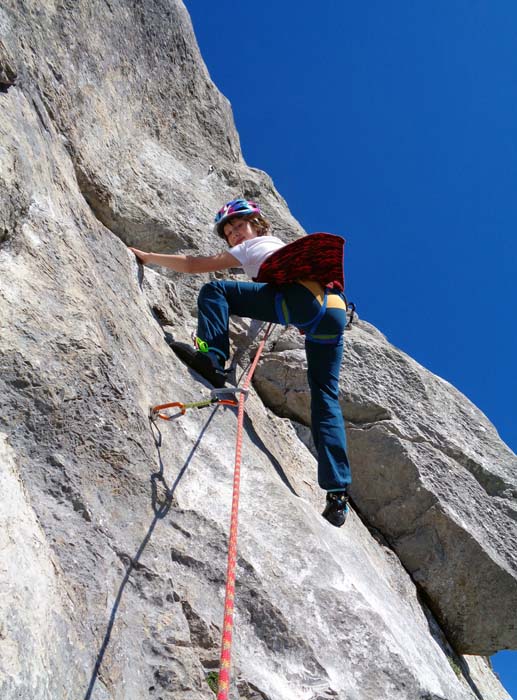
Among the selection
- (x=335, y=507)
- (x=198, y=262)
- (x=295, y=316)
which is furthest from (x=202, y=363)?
(x=335, y=507)

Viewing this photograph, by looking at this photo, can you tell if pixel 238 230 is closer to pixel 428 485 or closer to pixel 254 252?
pixel 254 252

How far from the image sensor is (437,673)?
12.7 feet

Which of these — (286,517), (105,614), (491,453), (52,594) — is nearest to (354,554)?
(286,517)

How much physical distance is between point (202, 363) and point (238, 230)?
1493 millimetres

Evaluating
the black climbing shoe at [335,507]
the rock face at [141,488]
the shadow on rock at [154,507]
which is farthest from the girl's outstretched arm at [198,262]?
the black climbing shoe at [335,507]

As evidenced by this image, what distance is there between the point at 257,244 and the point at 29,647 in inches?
145

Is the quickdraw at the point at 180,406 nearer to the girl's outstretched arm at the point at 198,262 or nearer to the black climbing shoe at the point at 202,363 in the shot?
the black climbing shoe at the point at 202,363

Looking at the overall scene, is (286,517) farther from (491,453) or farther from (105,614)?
(491,453)

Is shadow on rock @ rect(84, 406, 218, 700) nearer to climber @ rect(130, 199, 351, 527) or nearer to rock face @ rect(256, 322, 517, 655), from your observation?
climber @ rect(130, 199, 351, 527)

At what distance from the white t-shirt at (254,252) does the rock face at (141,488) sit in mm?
782

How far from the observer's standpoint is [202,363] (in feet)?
15.9

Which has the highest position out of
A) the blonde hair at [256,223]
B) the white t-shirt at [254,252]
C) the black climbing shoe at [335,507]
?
the blonde hair at [256,223]

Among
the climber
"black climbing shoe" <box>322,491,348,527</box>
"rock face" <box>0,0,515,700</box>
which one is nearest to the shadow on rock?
"rock face" <box>0,0,515,700</box>

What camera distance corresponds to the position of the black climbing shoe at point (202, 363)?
15.9 ft
